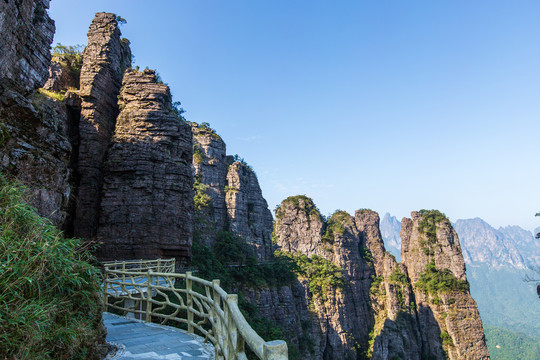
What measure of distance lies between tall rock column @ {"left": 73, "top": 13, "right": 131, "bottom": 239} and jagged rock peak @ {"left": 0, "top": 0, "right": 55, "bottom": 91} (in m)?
6.95

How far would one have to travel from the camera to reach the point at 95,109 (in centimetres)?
1672

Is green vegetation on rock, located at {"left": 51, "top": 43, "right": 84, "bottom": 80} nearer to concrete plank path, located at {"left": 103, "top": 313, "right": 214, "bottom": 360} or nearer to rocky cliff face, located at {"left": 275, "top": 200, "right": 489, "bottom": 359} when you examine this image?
concrete plank path, located at {"left": 103, "top": 313, "right": 214, "bottom": 360}

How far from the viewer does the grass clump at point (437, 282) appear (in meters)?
40.0

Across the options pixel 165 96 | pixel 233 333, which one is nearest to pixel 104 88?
pixel 165 96

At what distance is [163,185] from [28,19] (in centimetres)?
917

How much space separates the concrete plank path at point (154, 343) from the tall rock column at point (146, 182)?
9207mm

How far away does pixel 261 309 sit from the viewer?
26547mm

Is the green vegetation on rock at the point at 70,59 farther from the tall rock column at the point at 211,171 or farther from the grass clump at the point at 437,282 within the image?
the grass clump at the point at 437,282

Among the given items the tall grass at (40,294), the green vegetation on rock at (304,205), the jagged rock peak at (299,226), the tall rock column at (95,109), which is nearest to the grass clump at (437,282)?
the jagged rock peak at (299,226)

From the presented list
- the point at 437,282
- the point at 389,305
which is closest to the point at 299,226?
the point at 389,305

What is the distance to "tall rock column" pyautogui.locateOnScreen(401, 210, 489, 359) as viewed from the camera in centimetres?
3719

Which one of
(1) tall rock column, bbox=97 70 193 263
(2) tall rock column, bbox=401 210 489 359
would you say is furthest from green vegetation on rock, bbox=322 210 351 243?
(1) tall rock column, bbox=97 70 193 263

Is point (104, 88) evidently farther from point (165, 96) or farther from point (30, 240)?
point (30, 240)

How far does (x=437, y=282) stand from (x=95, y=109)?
44.2 metres
